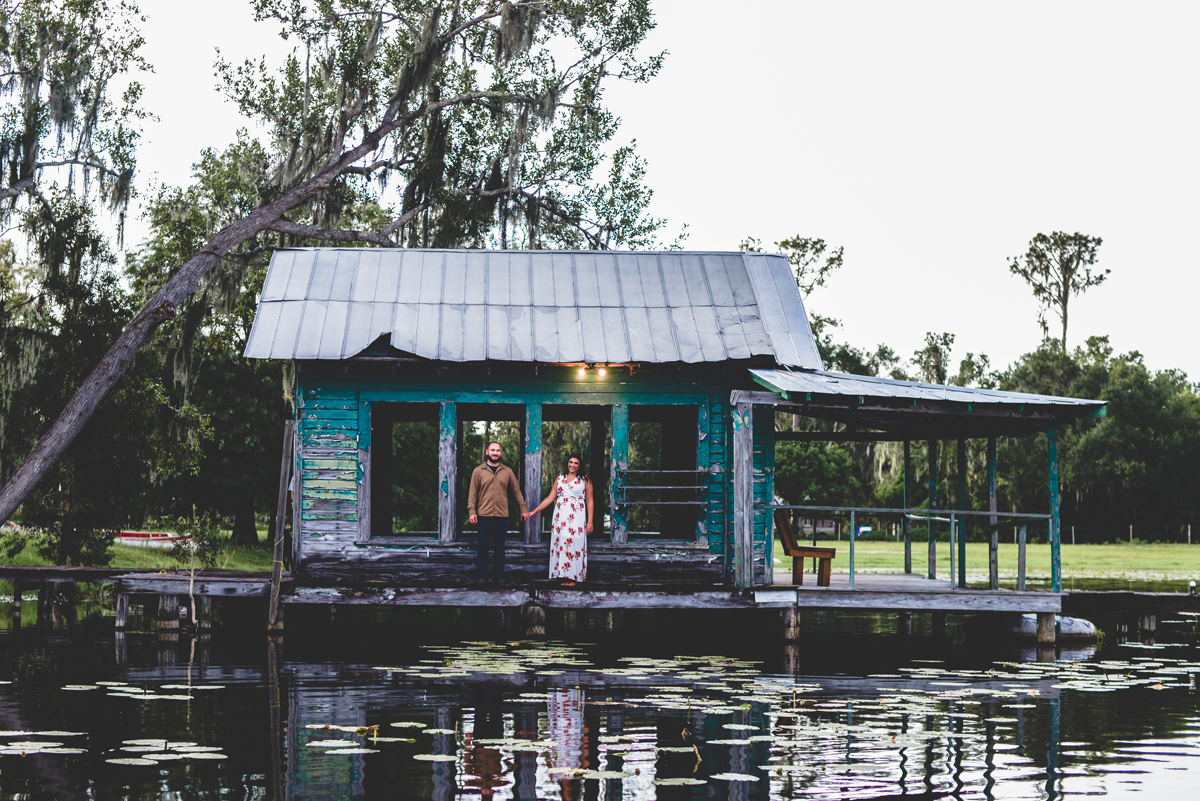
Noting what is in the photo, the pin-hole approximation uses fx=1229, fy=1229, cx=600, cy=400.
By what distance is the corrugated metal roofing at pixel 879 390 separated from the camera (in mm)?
13008

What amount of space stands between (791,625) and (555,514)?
294 cm

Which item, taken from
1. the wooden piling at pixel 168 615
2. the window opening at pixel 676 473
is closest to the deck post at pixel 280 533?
the wooden piling at pixel 168 615

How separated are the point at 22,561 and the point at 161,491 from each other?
3.14 metres

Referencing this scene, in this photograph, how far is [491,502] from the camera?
13750 millimetres

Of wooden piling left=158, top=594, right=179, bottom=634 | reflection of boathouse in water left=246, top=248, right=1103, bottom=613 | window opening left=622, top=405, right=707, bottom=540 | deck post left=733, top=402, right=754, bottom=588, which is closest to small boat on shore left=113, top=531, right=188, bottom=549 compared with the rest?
wooden piling left=158, top=594, right=179, bottom=634

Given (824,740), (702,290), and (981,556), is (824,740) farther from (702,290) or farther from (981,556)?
(981,556)

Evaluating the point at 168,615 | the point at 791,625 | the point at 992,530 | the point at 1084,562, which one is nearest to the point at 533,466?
the point at 791,625

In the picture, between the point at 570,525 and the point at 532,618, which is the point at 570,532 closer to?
the point at 570,525

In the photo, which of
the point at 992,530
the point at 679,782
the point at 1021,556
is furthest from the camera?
the point at 992,530

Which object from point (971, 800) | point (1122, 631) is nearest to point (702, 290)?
A: point (1122, 631)

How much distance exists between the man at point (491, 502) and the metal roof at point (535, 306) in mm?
1341

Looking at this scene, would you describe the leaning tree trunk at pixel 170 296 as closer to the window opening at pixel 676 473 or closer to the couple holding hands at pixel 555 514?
the couple holding hands at pixel 555 514

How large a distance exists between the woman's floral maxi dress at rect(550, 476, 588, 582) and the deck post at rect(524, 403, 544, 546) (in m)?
0.60

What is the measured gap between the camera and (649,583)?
14.3 metres
